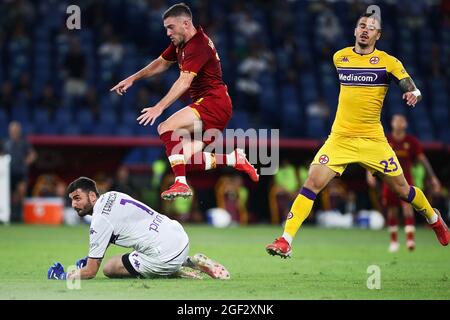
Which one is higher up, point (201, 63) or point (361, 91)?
point (201, 63)

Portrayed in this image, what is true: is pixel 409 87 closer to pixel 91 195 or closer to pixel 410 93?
pixel 410 93

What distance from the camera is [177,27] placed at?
10547mm

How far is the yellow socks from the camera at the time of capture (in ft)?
37.6

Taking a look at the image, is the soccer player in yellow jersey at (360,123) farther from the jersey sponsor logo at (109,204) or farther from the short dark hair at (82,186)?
the short dark hair at (82,186)

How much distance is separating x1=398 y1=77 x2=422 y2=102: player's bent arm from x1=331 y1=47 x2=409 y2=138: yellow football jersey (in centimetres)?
29

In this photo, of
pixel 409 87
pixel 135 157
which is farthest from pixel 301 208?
pixel 135 157

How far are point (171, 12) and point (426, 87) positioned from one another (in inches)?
739

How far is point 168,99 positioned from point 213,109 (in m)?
0.86

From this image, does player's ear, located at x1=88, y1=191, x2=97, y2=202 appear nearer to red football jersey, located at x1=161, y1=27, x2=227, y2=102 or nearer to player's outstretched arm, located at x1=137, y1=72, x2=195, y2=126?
player's outstretched arm, located at x1=137, y1=72, x2=195, y2=126

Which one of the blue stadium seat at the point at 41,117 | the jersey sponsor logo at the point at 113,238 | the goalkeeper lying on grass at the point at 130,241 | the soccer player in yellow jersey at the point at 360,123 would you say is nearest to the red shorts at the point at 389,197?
the soccer player in yellow jersey at the point at 360,123

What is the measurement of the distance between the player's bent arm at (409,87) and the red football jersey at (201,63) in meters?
2.05

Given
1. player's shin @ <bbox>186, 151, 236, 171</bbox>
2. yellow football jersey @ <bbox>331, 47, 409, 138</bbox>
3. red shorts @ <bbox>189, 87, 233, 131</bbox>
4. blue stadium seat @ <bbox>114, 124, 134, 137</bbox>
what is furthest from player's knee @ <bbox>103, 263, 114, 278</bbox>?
blue stadium seat @ <bbox>114, 124, 134, 137</bbox>

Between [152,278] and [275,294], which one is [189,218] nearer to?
[152,278]

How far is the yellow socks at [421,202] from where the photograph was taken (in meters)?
11.4
